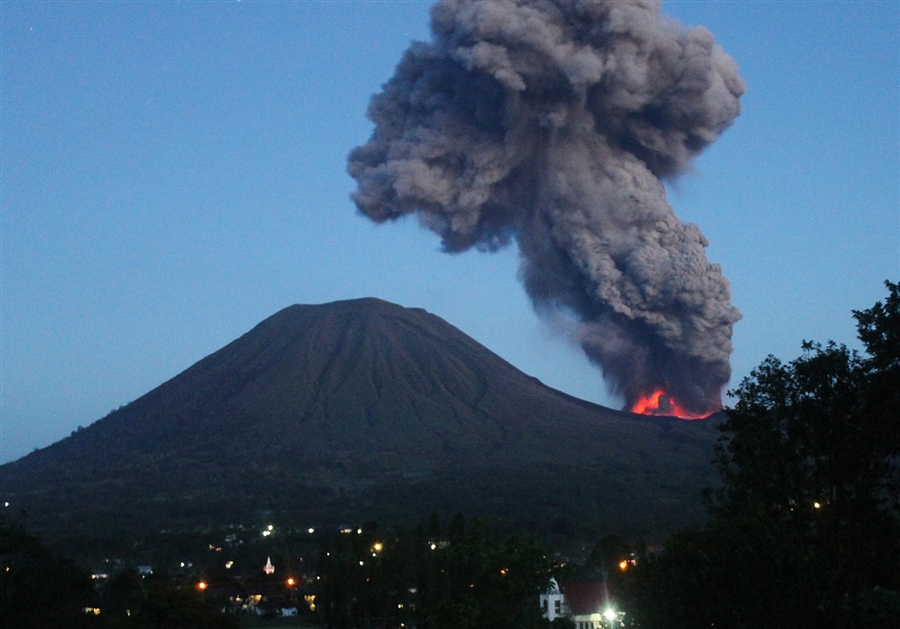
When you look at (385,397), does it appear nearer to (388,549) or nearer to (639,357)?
(639,357)

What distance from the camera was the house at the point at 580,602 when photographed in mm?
26547

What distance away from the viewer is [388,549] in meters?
30.5

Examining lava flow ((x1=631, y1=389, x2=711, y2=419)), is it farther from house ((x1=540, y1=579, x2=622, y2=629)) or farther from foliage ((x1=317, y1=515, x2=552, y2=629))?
house ((x1=540, y1=579, x2=622, y2=629))

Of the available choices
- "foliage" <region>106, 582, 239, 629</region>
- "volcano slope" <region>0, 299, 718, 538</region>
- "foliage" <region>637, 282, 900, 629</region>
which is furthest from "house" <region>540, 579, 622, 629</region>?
"volcano slope" <region>0, 299, 718, 538</region>

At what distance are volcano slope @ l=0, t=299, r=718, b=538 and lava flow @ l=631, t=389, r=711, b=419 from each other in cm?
239

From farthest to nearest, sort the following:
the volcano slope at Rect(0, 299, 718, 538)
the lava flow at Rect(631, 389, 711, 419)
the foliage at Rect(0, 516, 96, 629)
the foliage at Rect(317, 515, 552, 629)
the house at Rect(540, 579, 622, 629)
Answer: the volcano slope at Rect(0, 299, 718, 538) → the lava flow at Rect(631, 389, 711, 419) → the house at Rect(540, 579, 622, 629) → the foliage at Rect(0, 516, 96, 629) → the foliage at Rect(317, 515, 552, 629)

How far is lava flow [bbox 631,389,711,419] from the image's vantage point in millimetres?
46000

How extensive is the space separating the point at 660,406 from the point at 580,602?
2056 centimetres

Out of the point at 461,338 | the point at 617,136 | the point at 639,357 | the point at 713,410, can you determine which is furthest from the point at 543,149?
the point at 461,338

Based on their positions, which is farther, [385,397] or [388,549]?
[385,397]

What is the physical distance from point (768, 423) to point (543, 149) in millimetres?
31745

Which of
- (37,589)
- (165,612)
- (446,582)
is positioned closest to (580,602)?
(446,582)

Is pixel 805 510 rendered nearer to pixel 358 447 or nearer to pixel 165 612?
pixel 165 612

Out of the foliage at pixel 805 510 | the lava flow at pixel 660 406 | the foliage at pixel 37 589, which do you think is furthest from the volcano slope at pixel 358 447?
the foliage at pixel 805 510
